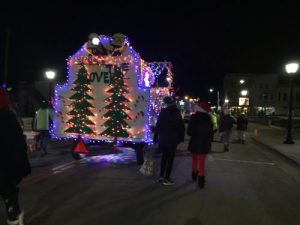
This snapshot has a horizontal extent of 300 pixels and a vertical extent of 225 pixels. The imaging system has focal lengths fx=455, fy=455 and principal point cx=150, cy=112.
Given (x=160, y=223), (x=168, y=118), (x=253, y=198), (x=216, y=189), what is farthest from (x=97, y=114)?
(x=160, y=223)

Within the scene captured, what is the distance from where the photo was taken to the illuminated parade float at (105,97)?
11.5m

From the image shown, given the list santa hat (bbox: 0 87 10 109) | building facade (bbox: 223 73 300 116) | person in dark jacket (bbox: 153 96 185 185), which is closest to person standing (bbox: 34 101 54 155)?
person in dark jacket (bbox: 153 96 185 185)

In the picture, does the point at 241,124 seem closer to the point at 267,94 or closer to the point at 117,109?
the point at 117,109

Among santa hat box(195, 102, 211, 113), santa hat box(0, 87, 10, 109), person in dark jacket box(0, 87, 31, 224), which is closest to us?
person in dark jacket box(0, 87, 31, 224)

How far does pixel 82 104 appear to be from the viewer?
469 inches

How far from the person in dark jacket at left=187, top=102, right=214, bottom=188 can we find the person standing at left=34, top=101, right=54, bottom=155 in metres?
5.79

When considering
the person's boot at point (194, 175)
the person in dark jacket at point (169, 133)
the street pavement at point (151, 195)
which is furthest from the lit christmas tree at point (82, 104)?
the person's boot at point (194, 175)

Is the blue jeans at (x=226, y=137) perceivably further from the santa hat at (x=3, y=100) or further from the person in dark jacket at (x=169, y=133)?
the santa hat at (x=3, y=100)

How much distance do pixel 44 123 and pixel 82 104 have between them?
2257 millimetres

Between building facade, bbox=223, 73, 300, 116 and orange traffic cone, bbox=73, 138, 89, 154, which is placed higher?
building facade, bbox=223, 73, 300, 116

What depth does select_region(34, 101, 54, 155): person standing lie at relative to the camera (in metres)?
13.5

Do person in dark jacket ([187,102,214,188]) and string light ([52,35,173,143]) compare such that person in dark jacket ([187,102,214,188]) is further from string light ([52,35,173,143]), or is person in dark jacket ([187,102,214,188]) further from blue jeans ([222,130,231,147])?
blue jeans ([222,130,231,147])

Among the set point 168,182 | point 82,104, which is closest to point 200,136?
point 168,182

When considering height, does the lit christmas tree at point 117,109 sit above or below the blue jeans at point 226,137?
above
